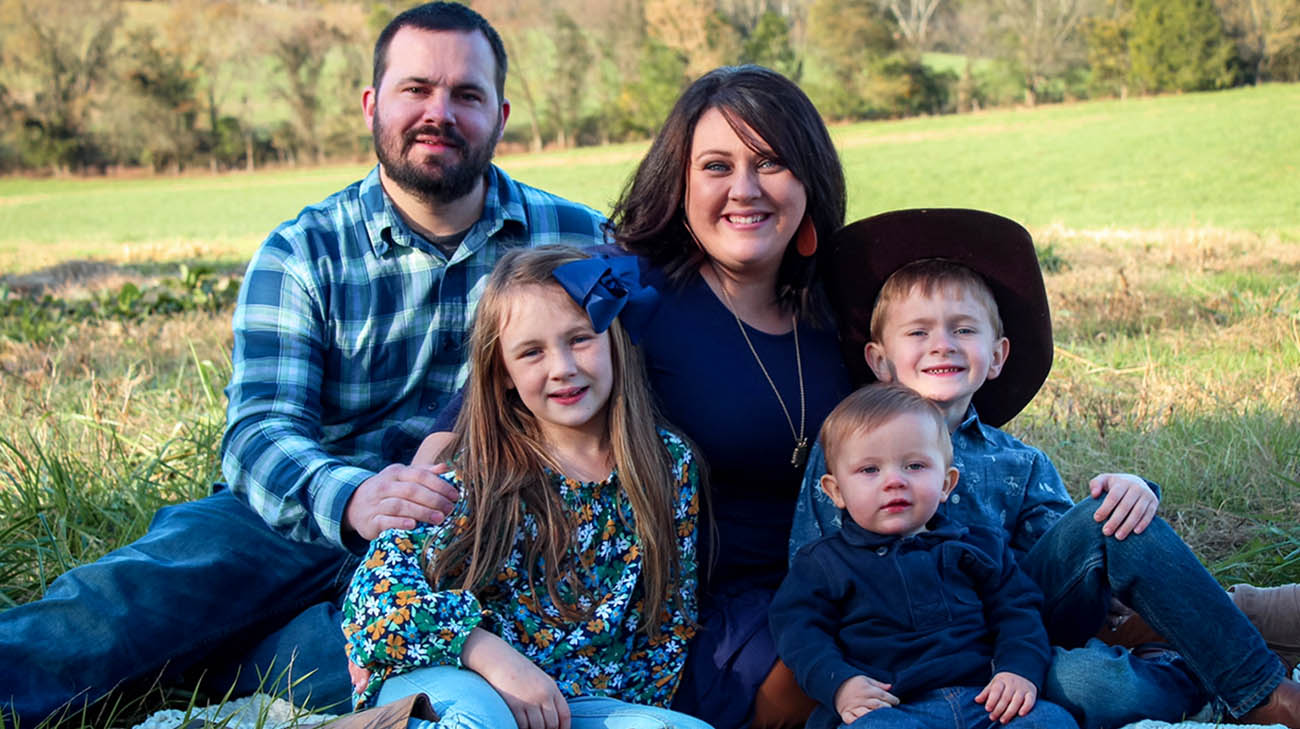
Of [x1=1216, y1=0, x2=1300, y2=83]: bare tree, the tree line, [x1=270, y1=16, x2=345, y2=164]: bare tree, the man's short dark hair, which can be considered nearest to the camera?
the man's short dark hair

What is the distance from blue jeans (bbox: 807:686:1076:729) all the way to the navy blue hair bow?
1.04 meters

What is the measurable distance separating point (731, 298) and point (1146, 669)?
136cm

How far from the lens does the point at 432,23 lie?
3.67 m

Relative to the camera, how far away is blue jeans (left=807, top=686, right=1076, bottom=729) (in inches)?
93.4

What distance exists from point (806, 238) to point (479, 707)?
5.10 feet

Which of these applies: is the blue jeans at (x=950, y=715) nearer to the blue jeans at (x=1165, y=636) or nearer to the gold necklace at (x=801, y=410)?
the blue jeans at (x=1165, y=636)

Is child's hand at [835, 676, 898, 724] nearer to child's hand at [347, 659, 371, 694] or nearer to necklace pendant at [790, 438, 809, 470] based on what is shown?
necklace pendant at [790, 438, 809, 470]

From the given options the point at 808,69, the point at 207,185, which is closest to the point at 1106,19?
the point at 808,69

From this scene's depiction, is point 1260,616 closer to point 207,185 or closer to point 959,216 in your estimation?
point 959,216

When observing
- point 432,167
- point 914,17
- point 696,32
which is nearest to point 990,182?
point 914,17

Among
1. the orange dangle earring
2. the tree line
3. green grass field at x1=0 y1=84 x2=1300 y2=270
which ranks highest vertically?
the tree line

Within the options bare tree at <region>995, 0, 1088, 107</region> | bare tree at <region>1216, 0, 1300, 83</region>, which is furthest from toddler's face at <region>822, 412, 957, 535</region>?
bare tree at <region>995, 0, 1088, 107</region>

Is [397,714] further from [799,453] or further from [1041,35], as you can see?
[1041,35]

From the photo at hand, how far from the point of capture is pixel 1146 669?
2.58 metres
